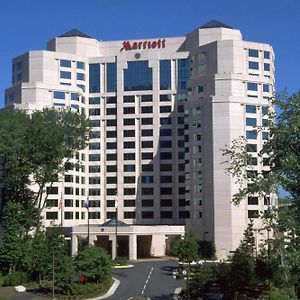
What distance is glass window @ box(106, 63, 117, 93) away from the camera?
371 feet

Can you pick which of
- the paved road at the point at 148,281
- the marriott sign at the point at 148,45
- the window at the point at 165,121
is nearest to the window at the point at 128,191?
the window at the point at 165,121

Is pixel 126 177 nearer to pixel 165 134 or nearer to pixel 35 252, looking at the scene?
pixel 165 134

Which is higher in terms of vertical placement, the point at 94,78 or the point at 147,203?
the point at 94,78

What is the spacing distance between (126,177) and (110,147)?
6.68m

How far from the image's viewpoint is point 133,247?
88.7 meters

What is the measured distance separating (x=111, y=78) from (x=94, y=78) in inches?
133

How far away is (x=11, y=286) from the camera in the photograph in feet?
Result: 206

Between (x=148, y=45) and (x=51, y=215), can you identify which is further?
(x=148, y=45)

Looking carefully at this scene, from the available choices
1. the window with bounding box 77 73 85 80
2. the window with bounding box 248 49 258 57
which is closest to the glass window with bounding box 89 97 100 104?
the window with bounding box 77 73 85 80

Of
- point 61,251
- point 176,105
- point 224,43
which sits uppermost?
point 224,43

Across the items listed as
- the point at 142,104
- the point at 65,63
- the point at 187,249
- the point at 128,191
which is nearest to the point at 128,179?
the point at 128,191

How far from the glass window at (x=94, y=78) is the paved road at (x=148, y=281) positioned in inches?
1727

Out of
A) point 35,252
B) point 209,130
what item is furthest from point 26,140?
point 209,130

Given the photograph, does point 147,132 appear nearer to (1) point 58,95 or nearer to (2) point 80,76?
(2) point 80,76
